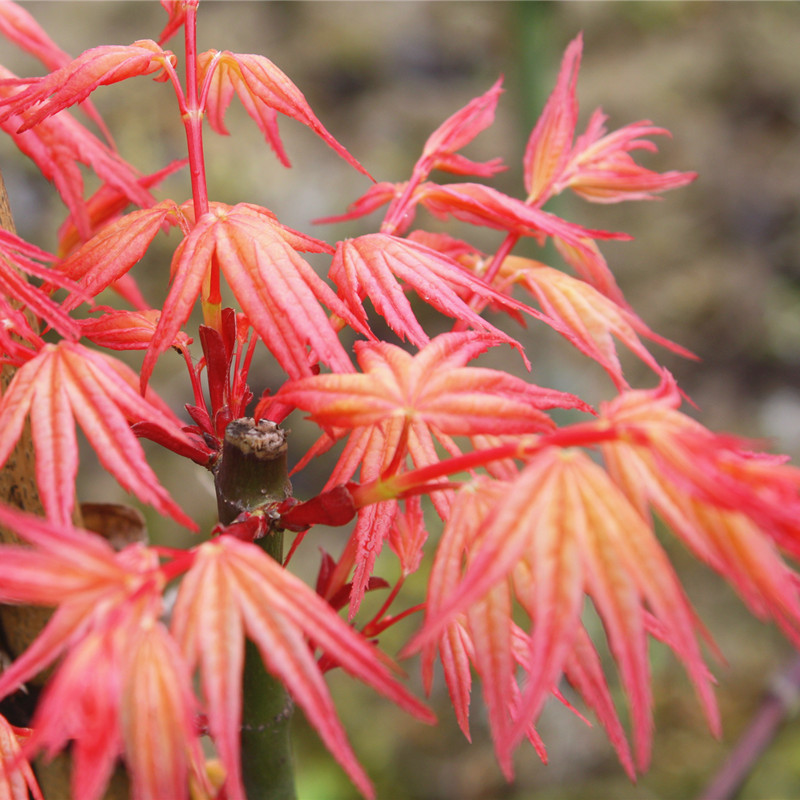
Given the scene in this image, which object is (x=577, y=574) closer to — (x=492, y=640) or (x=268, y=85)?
(x=492, y=640)

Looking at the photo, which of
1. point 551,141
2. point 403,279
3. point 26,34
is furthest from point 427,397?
point 26,34

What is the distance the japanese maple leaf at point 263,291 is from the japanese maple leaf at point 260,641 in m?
0.10

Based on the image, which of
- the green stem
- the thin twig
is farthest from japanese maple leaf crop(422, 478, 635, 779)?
the thin twig

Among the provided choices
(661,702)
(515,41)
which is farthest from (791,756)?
(515,41)

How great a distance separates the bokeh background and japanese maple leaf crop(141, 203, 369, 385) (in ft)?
5.93

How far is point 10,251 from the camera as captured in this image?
43 cm

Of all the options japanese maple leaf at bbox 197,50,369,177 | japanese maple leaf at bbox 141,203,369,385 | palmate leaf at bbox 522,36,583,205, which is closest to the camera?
japanese maple leaf at bbox 141,203,369,385

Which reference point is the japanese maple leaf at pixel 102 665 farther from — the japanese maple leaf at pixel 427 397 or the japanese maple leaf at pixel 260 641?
the japanese maple leaf at pixel 427 397

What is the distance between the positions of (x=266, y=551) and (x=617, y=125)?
7.90ft

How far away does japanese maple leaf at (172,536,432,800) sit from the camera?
0.96 feet

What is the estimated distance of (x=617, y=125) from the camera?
252 centimetres

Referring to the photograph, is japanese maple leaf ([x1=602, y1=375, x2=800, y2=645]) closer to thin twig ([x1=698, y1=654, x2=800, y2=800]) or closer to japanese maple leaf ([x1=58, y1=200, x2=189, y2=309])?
japanese maple leaf ([x1=58, y1=200, x2=189, y2=309])

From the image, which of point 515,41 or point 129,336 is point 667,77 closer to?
point 515,41

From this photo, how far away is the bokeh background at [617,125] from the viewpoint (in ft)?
7.58
